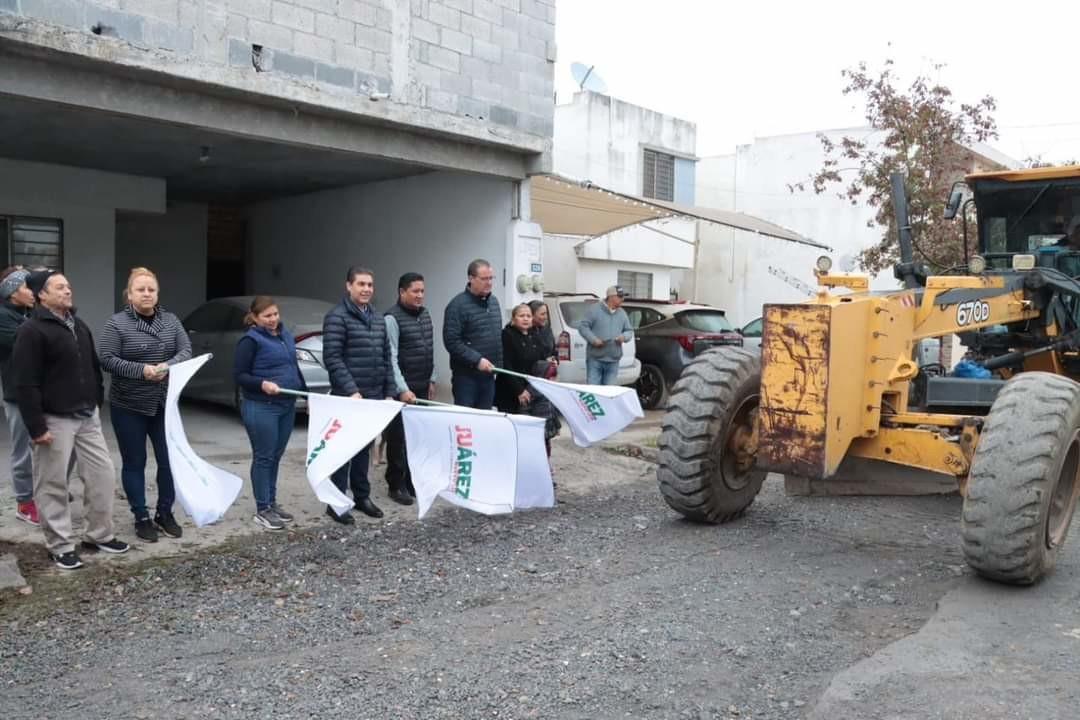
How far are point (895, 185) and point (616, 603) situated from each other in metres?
3.46

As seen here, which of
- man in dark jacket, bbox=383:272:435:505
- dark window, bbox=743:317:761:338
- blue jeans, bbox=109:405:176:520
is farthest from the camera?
dark window, bbox=743:317:761:338

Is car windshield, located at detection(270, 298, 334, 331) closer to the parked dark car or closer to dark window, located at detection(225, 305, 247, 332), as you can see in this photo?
dark window, located at detection(225, 305, 247, 332)

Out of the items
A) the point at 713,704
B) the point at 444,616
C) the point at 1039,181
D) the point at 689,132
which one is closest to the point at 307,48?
the point at 444,616

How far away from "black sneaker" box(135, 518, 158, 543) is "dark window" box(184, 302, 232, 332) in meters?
5.19

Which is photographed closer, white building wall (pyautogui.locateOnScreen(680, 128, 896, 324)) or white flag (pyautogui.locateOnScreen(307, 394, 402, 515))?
white flag (pyautogui.locateOnScreen(307, 394, 402, 515))

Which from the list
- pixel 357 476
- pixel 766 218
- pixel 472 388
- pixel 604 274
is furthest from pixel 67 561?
pixel 766 218

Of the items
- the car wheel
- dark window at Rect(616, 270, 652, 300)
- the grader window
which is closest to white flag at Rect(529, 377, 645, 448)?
the grader window

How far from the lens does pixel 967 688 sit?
406 centimetres

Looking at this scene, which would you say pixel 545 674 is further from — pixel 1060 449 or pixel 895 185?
pixel 895 185

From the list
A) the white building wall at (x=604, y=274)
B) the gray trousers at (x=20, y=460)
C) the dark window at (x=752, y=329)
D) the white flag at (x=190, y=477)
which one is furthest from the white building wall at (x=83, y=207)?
the white building wall at (x=604, y=274)

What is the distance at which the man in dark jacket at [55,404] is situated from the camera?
206 inches

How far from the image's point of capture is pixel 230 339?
1066cm

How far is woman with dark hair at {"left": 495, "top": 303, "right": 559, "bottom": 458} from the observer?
7.86 meters

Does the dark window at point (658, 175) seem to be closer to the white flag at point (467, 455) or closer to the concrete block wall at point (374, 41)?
the concrete block wall at point (374, 41)
